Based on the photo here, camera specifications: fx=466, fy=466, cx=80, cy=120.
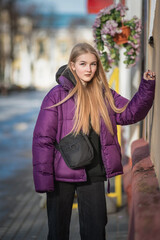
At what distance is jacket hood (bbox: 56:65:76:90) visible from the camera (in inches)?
125

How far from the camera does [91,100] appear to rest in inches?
126

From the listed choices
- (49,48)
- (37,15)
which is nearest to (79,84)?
(37,15)

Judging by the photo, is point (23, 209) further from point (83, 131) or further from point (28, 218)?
point (83, 131)

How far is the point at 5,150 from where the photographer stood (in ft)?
36.4

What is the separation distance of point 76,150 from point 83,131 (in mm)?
135

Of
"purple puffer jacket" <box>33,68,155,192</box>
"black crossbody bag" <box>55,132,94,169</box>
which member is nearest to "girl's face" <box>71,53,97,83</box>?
"purple puffer jacket" <box>33,68,155,192</box>

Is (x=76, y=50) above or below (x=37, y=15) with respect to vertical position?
below

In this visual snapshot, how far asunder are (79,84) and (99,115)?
253 millimetres

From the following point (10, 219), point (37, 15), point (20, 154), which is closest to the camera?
point (10, 219)

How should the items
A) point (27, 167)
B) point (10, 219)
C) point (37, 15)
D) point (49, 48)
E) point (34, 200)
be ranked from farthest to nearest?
point (49, 48), point (37, 15), point (27, 167), point (34, 200), point (10, 219)

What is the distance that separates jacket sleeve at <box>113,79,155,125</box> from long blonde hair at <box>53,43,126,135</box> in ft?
0.19

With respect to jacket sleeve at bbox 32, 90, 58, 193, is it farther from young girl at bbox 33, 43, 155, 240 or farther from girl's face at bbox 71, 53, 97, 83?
girl's face at bbox 71, 53, 97, 83

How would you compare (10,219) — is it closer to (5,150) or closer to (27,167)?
(27,167)

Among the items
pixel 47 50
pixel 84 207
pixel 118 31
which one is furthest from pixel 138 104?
pixel 47 50
